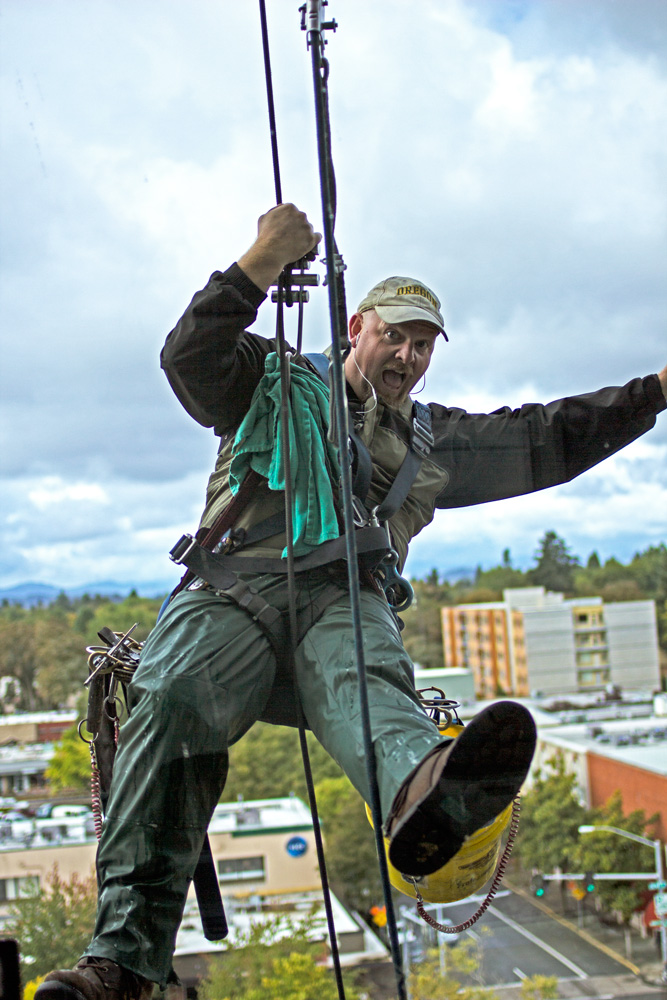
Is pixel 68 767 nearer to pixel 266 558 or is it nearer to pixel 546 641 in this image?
pixel 546 641

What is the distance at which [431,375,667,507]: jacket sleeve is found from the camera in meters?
1.98

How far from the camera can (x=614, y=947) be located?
9.99 meters

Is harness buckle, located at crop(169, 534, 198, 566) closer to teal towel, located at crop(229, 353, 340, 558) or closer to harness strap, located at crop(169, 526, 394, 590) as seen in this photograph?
harness strap, located at crop(169, 526, 394, 590)

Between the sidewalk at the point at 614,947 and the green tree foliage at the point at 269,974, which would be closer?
the green tree foliage at the point at 269,974

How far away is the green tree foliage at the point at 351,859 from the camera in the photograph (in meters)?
7.37

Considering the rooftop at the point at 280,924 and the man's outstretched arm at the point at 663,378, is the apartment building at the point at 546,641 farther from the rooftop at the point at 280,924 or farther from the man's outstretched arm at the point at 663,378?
the man's outstretched arm at the point at 663,378

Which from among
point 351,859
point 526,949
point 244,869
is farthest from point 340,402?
point 526,949

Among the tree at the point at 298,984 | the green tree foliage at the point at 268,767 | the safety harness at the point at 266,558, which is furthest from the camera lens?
the tree at the point at 298,984

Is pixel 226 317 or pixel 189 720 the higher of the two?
pixel 226 317

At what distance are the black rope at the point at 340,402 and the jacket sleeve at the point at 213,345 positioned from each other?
0.15 m

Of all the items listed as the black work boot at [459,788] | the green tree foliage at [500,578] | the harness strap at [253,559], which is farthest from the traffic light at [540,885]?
the black work boot at [459,788]

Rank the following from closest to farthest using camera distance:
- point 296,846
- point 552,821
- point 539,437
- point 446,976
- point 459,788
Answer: point 459,788 → point 539,437 → point 296,846 → point 552,821 → point 446,976

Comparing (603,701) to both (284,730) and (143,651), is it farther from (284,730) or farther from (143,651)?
(143,651)

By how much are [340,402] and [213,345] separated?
23cm
